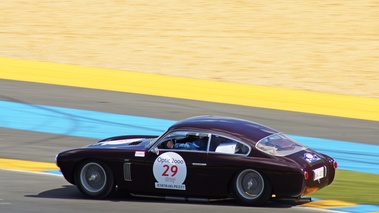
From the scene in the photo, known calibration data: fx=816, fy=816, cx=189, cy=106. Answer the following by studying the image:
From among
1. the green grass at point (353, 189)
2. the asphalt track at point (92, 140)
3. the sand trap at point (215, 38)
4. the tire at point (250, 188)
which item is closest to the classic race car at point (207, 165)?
the tire at point (250, 188)

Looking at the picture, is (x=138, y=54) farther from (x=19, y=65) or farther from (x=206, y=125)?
(x=206, y=125)

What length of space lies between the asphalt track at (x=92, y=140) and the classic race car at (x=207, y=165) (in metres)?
0.20

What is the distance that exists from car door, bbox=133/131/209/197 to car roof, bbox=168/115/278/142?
0.38ft

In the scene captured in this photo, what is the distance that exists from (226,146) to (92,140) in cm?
490

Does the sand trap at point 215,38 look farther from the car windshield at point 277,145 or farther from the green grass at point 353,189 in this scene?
the car windshield at point 277,145

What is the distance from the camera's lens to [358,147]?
14.3 meters

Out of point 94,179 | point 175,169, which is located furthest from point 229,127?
point 94,179

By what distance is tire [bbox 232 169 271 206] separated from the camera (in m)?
9.88

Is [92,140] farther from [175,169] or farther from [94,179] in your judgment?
[175,169]

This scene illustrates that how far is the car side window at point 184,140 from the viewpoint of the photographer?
33.9 ft

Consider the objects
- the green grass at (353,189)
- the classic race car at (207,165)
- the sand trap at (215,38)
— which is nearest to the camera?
the classic race car at (207,165)

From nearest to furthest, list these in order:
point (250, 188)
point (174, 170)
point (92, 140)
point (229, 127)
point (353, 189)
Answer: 1. point (250, 188)
2. point (174, 170)
3. point (229, 127)
4. point (353, 189)
5. point (92, 140)

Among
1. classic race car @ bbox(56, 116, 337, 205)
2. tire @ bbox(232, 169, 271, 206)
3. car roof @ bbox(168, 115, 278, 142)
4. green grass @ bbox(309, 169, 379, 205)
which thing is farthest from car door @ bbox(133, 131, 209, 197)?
green grass @ bbox(309, 169, 379, 205)

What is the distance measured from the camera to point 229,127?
1045cm
